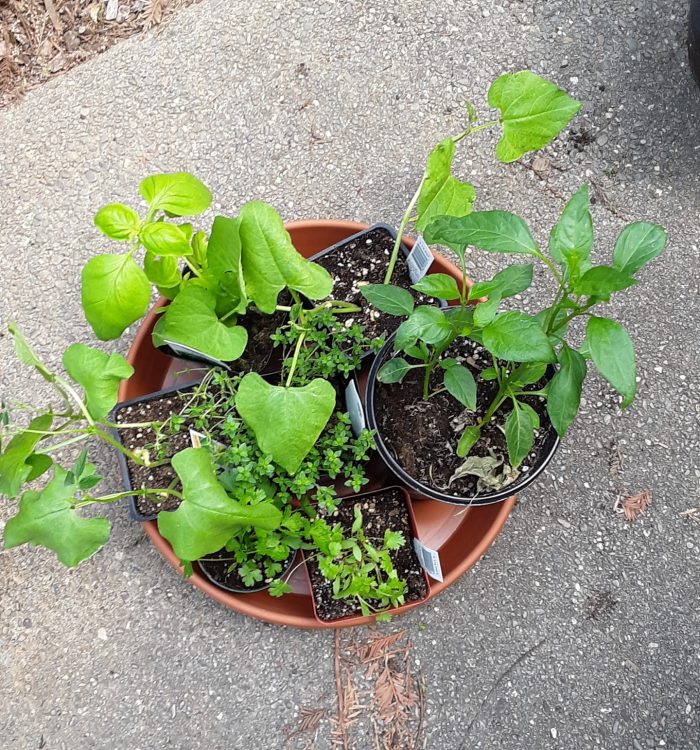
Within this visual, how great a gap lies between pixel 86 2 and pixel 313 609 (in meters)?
1.40

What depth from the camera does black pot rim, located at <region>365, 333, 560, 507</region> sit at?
103cm

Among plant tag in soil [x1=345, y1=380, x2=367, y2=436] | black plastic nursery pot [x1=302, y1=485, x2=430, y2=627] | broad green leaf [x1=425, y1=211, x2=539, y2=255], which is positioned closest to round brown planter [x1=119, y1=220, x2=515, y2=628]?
black plastic nursery pot [x1=302, y1=485, x2=430, y2=627]

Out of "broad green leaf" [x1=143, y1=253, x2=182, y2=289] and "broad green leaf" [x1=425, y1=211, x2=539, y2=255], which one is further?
"broad green leaf" [x1=143, y1=253, x2=182, y2=289]

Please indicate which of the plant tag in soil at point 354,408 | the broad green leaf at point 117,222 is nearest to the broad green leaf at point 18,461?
the broad green leaf at point 117,222

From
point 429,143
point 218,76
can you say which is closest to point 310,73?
point 218,76

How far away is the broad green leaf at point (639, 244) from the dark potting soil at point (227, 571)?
69 cm

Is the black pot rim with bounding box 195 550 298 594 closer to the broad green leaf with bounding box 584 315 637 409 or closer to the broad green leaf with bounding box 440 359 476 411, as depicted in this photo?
the broad green leaf with bounding box 440 359 476 411

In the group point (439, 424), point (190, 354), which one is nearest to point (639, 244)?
point (439, 424)

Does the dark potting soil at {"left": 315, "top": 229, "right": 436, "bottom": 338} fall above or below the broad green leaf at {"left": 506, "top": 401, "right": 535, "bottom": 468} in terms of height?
above

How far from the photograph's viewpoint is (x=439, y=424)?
1.09 m

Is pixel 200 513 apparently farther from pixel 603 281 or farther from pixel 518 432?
pixel 603 281

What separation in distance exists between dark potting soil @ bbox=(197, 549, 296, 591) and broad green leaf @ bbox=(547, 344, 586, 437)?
52 cm

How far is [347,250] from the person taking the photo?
3.81ft

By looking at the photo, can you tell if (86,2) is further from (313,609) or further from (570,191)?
(313,609)
